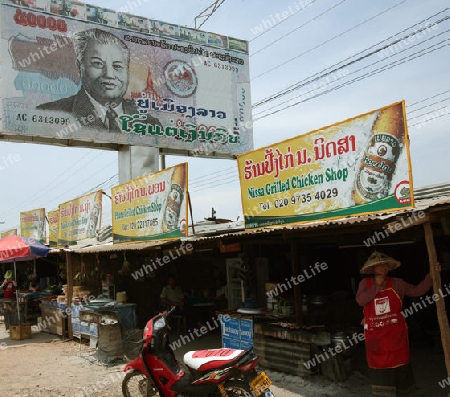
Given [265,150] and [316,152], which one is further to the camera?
[265,150]

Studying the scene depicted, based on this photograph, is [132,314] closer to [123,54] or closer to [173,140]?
[173,140]

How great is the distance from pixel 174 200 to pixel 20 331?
6.88 meters

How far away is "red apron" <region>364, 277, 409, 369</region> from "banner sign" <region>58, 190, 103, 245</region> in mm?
11689

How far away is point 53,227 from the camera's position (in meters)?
19.1

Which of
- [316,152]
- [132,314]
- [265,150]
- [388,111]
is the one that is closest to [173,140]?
[132,314]

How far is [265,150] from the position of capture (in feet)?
27.2

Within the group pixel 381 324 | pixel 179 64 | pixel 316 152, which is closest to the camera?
pixel 381 324

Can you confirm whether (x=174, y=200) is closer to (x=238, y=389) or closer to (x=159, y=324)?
(x=159, y=324)

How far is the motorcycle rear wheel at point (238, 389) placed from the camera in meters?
5.43

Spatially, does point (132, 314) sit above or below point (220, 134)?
below

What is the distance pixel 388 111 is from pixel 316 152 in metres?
1.44

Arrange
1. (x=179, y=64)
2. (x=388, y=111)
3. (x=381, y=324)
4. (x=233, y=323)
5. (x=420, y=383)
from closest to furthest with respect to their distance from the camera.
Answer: (x=381, y=324), (x=388, y=111), (x=420, y=383), (x=233, y=323), (x=179, y=64)

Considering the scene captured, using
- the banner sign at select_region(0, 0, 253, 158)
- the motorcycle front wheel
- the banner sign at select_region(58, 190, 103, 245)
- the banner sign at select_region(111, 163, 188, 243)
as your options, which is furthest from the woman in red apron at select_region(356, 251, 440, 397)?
the banner sign at select_region(0, 0, 253, 158)

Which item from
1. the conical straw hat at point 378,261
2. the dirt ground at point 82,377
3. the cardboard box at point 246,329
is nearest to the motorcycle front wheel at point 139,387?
the dirt ground at point 82,377
